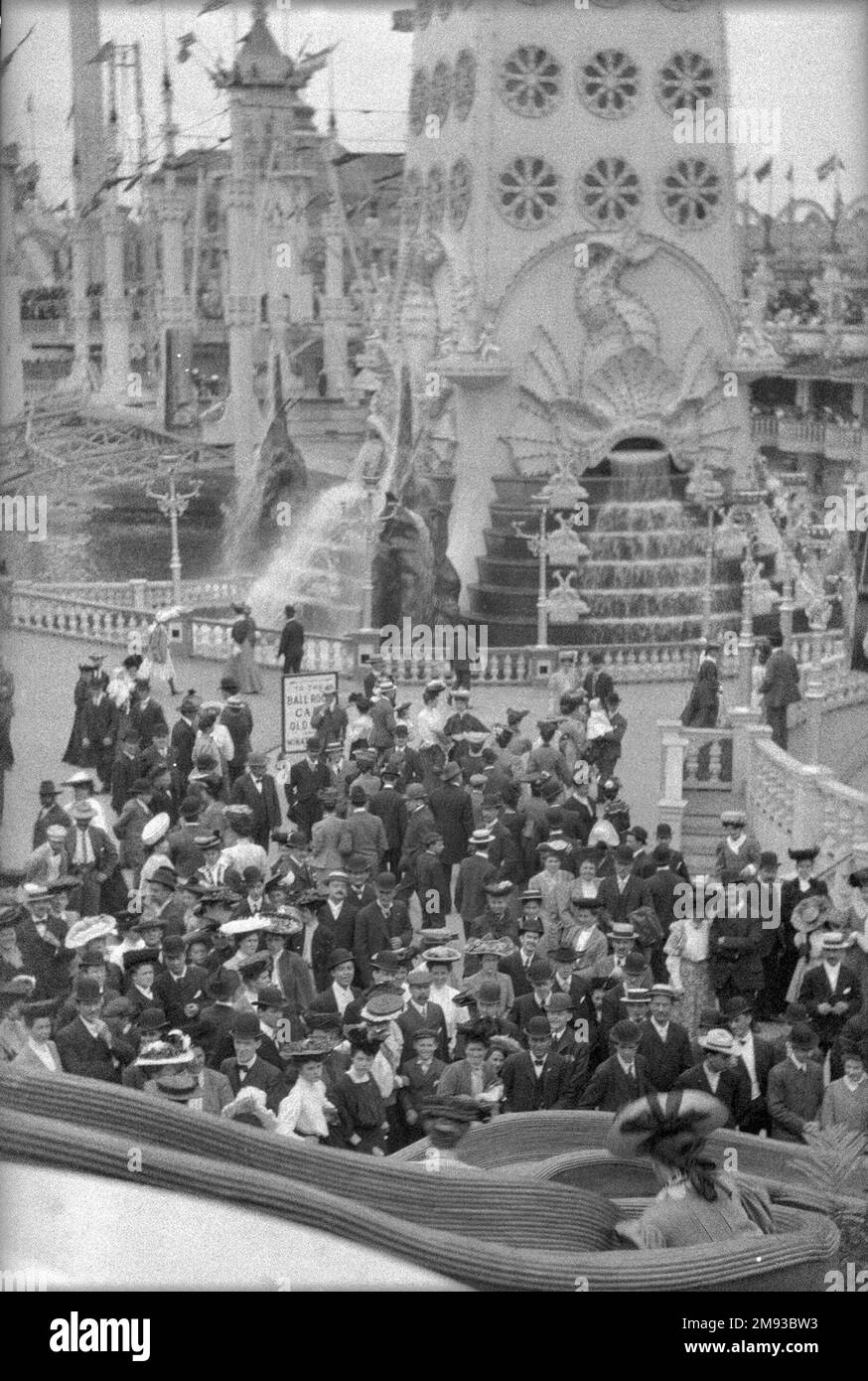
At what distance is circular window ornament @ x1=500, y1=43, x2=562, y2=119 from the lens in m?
28.6

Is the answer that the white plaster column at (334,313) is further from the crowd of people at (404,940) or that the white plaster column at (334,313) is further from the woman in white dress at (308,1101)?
the woman in white dress at (308,1101)

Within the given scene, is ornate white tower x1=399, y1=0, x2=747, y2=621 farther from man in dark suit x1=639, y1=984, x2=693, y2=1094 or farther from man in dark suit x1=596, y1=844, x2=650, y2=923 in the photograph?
man in dark suit x1=639, y1=984, x2=693, y2=1094

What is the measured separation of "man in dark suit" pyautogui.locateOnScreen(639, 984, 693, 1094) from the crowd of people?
0.5 inches

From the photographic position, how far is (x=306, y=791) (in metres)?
19.0

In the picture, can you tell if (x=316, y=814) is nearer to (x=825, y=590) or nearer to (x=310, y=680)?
(x=310, y=680)

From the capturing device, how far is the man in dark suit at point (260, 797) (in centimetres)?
1823

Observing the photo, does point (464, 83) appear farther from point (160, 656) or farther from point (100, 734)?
point (100, 734)

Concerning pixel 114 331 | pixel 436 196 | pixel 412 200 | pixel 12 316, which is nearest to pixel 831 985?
pixel 436 196

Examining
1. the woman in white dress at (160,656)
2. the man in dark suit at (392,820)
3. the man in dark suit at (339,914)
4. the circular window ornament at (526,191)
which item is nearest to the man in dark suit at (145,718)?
the man in dark suit at (392,820)

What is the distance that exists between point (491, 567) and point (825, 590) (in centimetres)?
413

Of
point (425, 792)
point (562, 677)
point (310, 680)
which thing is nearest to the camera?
point (425, 792)

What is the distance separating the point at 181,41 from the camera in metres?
33.1

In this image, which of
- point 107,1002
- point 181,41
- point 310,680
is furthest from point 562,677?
point 181,41
